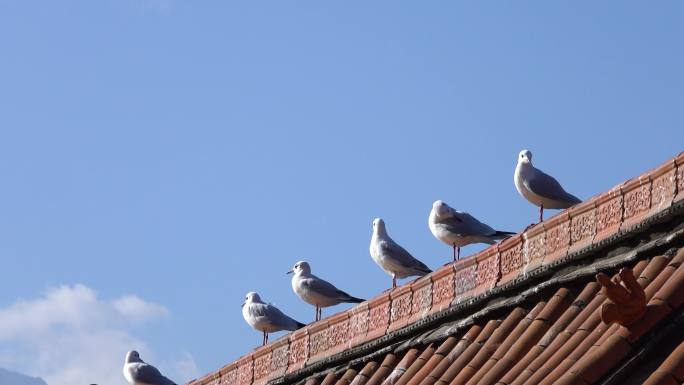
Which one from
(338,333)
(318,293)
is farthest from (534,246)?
(318,293)

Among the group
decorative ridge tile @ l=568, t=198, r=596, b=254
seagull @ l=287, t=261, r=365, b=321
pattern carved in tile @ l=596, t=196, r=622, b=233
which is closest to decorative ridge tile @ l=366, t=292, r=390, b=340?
decorative ridge tile @ l=568, t=198, r=596, b=254

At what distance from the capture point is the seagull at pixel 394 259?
49.2ft

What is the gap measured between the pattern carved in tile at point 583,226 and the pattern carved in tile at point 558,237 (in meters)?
0.06

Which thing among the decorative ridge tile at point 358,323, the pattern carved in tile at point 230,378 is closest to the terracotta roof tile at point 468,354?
the decorative ridge tile at point 358,323

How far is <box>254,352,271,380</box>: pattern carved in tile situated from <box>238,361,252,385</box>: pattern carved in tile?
0.27ft

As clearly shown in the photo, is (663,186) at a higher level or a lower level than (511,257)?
lower

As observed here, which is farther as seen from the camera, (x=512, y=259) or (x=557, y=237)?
(x=512, y=259)

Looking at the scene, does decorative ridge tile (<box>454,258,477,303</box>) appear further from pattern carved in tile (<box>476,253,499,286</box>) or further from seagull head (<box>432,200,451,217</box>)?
seagull head (<box>432,200,451,217</box>)

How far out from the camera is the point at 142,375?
18250mm

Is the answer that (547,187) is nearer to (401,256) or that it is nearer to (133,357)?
(401,256)

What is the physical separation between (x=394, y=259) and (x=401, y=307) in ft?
14.0

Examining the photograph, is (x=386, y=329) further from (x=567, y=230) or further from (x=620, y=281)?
(x=620, y=281)

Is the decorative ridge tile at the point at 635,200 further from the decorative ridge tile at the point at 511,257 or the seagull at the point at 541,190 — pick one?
the seagull at the point at 541,190

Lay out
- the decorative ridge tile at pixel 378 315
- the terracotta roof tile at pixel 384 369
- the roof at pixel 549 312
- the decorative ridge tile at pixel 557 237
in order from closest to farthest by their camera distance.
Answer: the roof at pixel 549 312 < the decorative ridge tile at pixel 557 237 < the terracotta roof tile at pixel 384 369 < the decorative ridge tile at pixel 378 315
